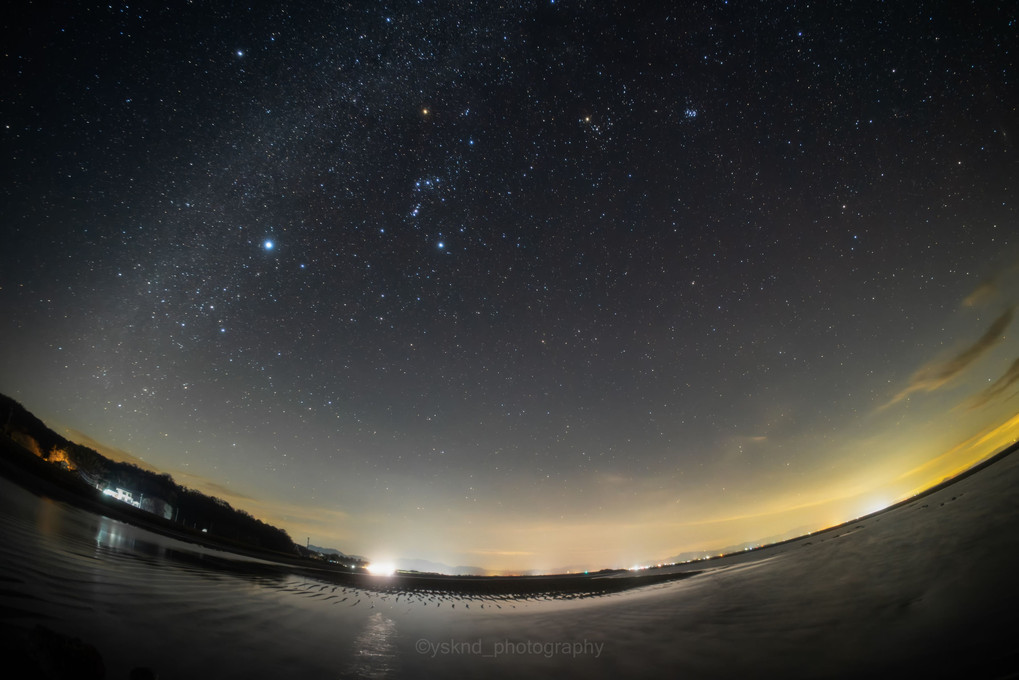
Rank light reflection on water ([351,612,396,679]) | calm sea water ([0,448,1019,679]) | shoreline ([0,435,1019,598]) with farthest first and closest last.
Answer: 1. shoreline ([0,435,1019,598])
2. light reflection on water ([351,612,396,679])
3. calm sea water ([0,448,1019,679])

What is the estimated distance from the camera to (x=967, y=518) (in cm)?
931

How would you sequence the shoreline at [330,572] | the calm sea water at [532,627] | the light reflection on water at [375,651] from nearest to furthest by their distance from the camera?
the calm sea water at [532,627], the light reflection on water at [375,651], the shoreline at [330,572]

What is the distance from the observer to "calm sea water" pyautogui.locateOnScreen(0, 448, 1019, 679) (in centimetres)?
275

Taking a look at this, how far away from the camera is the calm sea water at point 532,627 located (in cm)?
275

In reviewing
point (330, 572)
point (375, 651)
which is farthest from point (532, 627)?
point (330, 572)

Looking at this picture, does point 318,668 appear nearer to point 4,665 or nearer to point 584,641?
point 4,665

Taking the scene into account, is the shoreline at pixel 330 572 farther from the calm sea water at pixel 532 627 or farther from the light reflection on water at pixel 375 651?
the light reflection on water at pixel 375 651

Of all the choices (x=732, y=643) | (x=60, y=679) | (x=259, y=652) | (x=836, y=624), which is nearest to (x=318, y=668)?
(x=259, y=652)

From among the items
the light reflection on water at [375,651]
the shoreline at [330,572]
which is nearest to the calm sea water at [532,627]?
the light reflection on water at [375,651]

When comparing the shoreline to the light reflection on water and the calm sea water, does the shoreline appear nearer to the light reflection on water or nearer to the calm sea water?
the calm sea water

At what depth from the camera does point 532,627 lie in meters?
6.07

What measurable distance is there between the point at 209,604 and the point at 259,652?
2.24 meters

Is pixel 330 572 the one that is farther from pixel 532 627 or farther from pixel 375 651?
pixel 375 651

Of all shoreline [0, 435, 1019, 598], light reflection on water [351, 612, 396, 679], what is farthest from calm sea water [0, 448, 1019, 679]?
shoreline [0, 435, 1019, 598]
